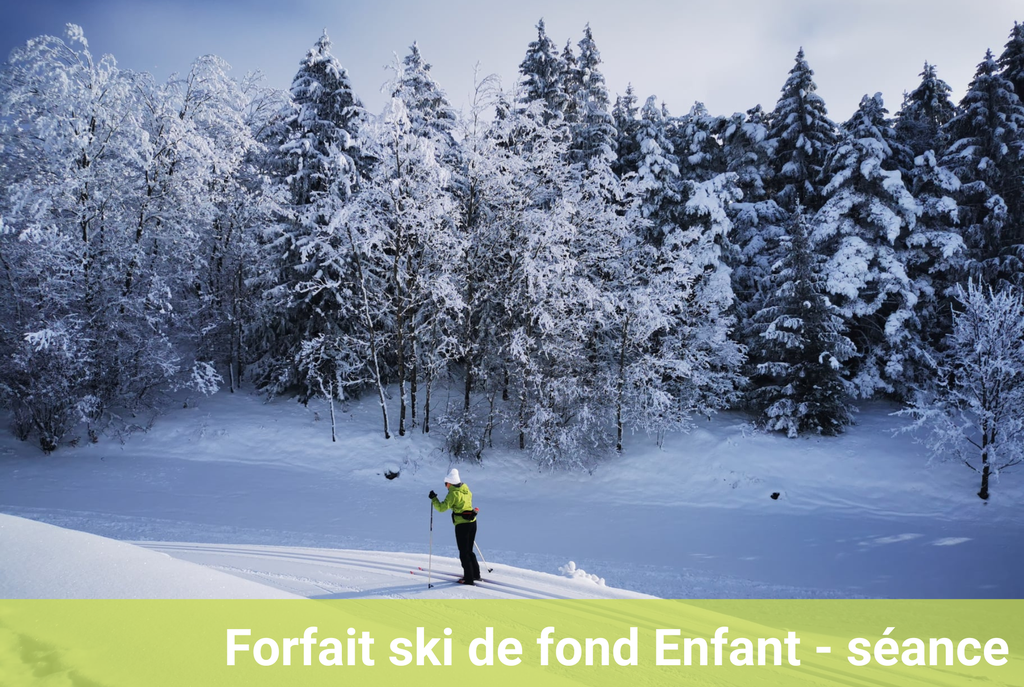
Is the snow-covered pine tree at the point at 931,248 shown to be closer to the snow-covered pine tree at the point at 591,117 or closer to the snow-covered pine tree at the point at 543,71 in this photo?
the snow-covered pine tree at the point at 591,117

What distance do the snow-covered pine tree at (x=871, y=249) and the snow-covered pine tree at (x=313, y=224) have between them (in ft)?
56.3

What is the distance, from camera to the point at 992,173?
18.4 meters

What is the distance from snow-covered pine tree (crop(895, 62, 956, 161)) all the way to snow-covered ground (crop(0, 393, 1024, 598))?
13216mm

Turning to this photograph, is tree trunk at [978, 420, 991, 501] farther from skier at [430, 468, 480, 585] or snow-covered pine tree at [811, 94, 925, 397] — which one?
skier at [430, 468, 480, 585]

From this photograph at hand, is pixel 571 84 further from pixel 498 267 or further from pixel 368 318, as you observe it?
pixel 368 318

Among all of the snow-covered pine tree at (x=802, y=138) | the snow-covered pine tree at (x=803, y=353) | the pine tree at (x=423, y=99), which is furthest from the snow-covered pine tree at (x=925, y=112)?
the pine tree at (x=423, y=99)

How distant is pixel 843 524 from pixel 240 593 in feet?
48.3

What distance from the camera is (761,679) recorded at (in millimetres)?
5020

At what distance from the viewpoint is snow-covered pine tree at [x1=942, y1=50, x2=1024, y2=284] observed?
18.1 metres

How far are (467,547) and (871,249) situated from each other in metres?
18.6

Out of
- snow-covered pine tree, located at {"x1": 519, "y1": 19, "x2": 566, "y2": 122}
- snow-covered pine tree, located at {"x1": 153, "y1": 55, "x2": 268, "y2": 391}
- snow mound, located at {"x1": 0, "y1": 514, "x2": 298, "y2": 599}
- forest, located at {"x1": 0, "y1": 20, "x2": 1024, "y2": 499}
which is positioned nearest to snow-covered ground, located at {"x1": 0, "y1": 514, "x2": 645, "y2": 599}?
snow mound, located at {"x1": 0, "y1": 514, "x2": 298, "y2": 599}

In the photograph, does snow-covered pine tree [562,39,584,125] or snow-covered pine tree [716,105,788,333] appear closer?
snow-covered pine tree [716,105,788,333]

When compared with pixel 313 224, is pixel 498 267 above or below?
below

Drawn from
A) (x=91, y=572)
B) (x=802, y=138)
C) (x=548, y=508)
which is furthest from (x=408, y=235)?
(x=802, y=138)
